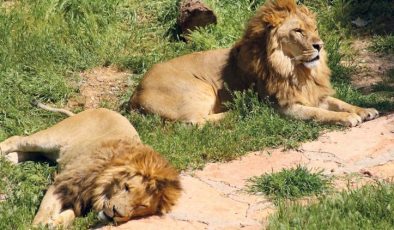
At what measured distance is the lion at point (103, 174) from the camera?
459 cm

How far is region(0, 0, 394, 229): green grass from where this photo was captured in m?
5.85

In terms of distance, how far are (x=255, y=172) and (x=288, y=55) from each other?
1.54m

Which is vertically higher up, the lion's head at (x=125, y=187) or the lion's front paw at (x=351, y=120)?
the lion's head at (x=125, y=187)

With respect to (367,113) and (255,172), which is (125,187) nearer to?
(255,172)

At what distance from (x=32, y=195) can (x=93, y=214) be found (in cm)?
67

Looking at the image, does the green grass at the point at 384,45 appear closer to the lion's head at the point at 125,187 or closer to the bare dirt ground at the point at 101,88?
the bare dirt ground at the point at 101,88

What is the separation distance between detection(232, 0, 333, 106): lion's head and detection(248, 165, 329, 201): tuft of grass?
147cm

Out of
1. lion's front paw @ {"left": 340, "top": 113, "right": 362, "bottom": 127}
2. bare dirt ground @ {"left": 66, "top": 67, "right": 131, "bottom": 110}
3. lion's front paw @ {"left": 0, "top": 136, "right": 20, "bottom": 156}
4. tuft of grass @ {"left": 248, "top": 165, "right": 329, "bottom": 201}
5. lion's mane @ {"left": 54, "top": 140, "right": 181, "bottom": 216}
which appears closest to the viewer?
lion's mane @ {"left": 54, "top": 140, "right": 181, "bottom": 216}

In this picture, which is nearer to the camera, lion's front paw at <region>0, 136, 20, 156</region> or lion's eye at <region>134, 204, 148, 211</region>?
lion's eye at <region>134, 204, 148, 211</region>

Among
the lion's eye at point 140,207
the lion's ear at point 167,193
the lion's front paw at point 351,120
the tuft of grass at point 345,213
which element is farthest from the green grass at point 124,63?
the tuft of grass at point 345,213

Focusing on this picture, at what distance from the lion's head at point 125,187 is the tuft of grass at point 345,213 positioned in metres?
0.70

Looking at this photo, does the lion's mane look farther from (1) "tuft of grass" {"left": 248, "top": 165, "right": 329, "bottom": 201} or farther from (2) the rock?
(2) the rock

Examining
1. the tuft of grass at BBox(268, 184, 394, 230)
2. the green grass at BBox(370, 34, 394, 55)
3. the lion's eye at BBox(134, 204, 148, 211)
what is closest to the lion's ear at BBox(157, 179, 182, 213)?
the lion's eye at BBox(134, 204, 148, 211)

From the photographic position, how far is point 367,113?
20.6ft
